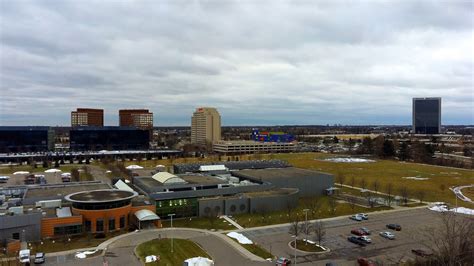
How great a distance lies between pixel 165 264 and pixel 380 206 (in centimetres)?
2915

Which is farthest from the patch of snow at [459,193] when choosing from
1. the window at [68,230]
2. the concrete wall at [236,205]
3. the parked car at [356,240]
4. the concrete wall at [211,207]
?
the window at [68,230]

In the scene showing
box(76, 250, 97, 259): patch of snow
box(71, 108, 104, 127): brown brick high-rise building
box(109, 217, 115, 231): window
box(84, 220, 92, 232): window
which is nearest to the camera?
box(76, 250, 97, 259): patch of snow

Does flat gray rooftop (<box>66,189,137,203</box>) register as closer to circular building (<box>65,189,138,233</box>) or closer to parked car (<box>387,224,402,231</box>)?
circular building (<box>65,189,138,233</box>)

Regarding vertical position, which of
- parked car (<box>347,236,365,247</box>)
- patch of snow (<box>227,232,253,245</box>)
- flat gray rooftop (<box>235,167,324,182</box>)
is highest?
flat gray rooftop (<box>235,167,324,182</box>)

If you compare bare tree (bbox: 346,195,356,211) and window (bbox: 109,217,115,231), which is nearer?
window (bbox: 109,217,115,231)

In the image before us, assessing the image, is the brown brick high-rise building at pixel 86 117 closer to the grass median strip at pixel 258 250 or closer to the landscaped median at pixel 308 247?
the grass median strip at pixel 258 250

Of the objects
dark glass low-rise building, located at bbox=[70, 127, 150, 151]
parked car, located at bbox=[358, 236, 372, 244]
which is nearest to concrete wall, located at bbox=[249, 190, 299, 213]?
parked car, located at bbox=[358, 236, 372, 244]

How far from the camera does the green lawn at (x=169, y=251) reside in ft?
90.9

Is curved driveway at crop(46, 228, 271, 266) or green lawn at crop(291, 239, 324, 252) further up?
green lawn at crop(291, 239, 324, 252)

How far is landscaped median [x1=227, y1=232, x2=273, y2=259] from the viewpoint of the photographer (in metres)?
28.9

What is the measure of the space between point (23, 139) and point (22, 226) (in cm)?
10348

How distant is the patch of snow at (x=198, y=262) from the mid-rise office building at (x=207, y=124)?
13237 cm

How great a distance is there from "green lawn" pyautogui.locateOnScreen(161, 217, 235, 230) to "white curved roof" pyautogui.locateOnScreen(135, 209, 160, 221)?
1.94 metres

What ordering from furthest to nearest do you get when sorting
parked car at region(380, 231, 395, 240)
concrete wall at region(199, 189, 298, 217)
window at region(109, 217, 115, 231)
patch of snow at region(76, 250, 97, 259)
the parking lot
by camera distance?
concrete wall at region(199, 189, 298, 217), window at region(109, 217, 115, 231), parked car at region(380, 231, 395, 240), the parking lot, patch of snow at region(76, 250, 97, 259)
